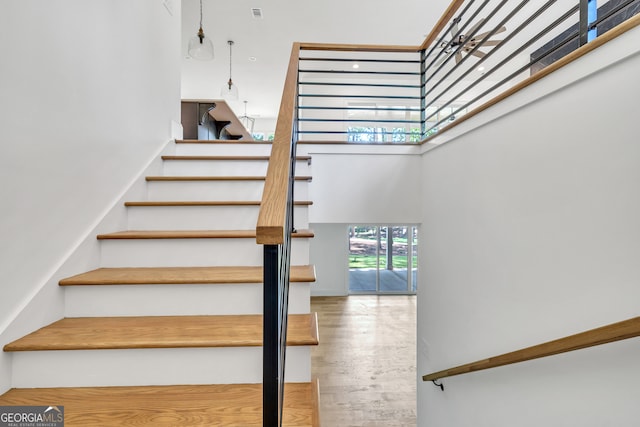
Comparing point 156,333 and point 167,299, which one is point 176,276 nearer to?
point 167,299

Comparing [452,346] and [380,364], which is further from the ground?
[452,346]

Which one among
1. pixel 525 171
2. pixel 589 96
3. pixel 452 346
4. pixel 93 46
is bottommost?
pixel 452 346

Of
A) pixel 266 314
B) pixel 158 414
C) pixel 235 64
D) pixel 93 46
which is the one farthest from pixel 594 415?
pixel 235 64

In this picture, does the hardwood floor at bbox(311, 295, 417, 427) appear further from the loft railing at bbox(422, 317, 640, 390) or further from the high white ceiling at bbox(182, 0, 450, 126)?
the high white ceiling at bbox(182, 0, 450, 126)

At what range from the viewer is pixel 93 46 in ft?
5.75

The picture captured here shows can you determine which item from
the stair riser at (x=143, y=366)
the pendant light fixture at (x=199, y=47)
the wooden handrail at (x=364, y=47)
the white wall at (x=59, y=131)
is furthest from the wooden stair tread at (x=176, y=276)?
the pendant light fixture at (x=199, y=47)

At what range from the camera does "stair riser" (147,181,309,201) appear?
7.54ft

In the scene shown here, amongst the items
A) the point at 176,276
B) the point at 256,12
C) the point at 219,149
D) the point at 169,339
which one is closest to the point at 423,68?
the point at 219,149

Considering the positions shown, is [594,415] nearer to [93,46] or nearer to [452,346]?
[452,346]

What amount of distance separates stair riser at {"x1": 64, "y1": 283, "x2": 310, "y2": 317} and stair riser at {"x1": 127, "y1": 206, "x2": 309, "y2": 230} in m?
0.58

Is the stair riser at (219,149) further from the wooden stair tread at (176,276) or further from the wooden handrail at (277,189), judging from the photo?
the wooden handrail at (277,189)

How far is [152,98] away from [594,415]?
2.96m

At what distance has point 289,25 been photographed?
501cm

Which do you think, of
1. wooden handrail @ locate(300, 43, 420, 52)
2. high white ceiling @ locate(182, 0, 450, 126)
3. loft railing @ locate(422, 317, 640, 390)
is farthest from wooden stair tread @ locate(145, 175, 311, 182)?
high white ceiling @ locate(182, 0, 450, 126)
